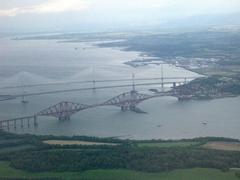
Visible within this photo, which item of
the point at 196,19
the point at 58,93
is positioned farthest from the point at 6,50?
the point at 196,19

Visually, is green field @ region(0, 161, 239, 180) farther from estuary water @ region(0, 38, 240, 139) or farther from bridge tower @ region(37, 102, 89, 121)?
bridge tower @ region(37, 102, 89, 121)

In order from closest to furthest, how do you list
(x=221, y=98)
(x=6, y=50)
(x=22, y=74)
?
(x=221, y=98), (x=22, y=74), (x=6, y=50)

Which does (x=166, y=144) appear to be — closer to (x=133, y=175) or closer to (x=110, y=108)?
(x=133, y=175)

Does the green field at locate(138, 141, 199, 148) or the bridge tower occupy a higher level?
A: the bridge tower

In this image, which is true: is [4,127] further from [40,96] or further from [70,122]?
[40,96]

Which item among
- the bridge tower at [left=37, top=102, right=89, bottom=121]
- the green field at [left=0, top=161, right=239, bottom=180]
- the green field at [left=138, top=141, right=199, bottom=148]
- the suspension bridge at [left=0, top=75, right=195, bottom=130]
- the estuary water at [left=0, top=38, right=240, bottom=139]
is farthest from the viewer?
the bridge tower at [left=37, top=102, right=89, bottom=121]

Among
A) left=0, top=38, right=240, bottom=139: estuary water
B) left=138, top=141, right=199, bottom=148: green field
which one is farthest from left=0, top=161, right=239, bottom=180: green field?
left=0, top=38, right=240, bottom=139: estuary water

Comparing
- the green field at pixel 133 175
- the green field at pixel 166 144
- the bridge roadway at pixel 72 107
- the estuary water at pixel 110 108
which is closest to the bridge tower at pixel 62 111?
the bridge roadway at pixel 72 107
